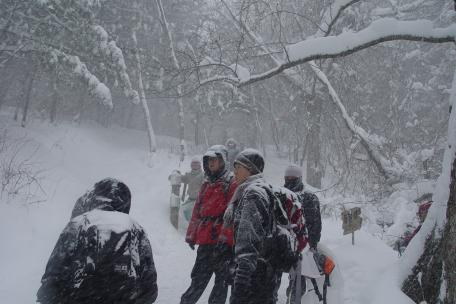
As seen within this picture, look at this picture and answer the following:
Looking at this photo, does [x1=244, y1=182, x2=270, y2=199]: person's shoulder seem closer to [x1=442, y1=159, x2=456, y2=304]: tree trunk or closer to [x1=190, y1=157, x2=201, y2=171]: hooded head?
[x1=442, y1=159, x2=456, y2=304]: tree trunk

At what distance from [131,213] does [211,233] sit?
5.29 meters

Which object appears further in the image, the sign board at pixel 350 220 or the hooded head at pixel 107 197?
the sign board at pixel 350 220

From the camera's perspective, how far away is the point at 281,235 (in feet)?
9.74

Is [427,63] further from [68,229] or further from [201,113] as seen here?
[68,229]

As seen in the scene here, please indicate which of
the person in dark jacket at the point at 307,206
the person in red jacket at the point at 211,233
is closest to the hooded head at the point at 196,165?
the person in red jacket at the point at 211,233

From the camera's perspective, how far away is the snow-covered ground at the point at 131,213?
16.2ft

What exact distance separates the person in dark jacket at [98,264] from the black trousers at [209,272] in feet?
6.04

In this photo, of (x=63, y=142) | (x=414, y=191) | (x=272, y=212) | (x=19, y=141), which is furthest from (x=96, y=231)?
(x=63, y=142)

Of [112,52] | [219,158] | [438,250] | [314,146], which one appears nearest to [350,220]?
[438,250]

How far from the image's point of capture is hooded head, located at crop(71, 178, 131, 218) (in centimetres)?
253

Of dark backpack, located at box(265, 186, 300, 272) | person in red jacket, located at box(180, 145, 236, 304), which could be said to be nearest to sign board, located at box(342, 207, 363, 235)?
person in red jacket, located at box(180, 145, 236, 304)

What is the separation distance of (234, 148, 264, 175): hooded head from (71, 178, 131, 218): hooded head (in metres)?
1.19

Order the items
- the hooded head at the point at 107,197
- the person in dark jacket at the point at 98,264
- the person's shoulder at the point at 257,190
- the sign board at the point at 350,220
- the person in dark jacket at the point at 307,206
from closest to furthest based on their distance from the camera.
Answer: the person in dark jacket at the point at 98,264 < the hooded head at the point at 107,197 < the person's shoulder at the point at 257,190 < the person in dark jacket at the point at 307,206 < the sign board at the point at 350,220

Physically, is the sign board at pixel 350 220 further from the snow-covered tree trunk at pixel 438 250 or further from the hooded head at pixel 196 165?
the hooded head at pixel 196 165
